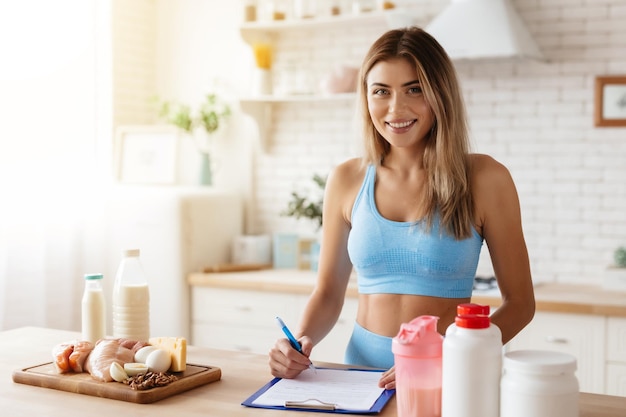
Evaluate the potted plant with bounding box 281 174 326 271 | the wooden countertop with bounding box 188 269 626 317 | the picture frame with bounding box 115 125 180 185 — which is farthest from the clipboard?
the picture frame with bounding box 115 125 180 185

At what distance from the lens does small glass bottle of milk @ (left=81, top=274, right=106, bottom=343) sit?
7.26 feet

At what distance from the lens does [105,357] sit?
1.92m

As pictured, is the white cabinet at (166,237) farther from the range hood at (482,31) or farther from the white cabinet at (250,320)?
the range hood at (482,31)

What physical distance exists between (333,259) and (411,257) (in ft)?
0.98

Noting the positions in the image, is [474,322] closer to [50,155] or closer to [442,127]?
[442,127]

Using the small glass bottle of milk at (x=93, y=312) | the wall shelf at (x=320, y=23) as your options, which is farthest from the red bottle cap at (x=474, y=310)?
the wall shelf at (x=320, y=23)

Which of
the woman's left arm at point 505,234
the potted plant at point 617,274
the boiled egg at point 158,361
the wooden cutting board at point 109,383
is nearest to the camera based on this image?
the wooden cutting board at point 109,383

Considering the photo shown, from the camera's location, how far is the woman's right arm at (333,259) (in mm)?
2340

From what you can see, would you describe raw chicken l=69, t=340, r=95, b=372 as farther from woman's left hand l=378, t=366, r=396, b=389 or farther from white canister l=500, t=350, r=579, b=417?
white canister l=500, t=350, r=579, b=417

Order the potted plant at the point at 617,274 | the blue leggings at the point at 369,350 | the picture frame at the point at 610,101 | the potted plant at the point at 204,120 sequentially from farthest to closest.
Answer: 1. the potted plant at the point at 204,120
2. the picture frame at the point at 610,101
3. the potted plant at the point at 617,274
4. the blue leggings at the point at 369,350

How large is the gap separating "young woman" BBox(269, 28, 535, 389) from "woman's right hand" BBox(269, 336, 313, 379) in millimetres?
193

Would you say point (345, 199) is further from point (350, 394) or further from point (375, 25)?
Answer: point (375, 25)

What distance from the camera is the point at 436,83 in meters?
2.18

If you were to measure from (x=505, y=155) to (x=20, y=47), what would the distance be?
2.51 metres
